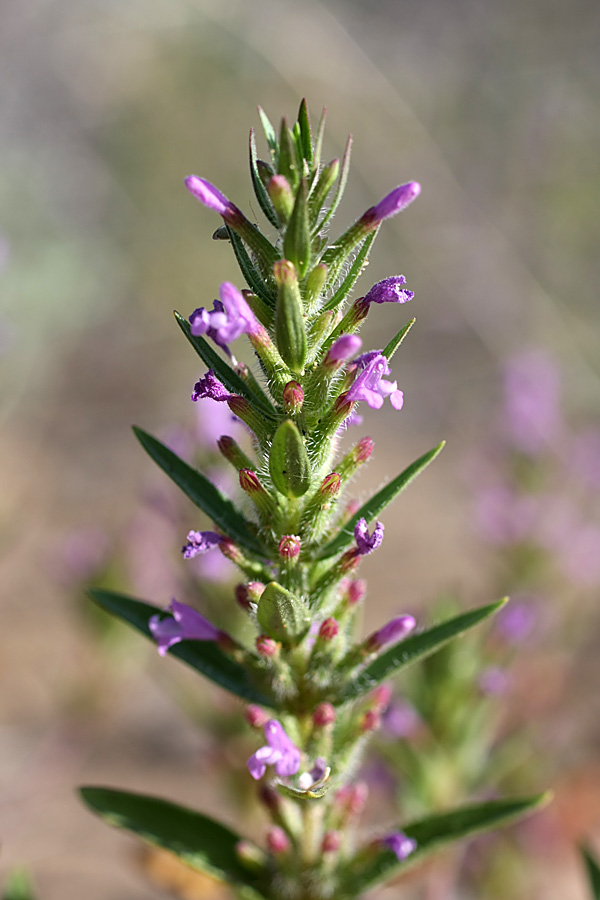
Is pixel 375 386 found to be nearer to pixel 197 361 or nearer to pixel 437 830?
pixel 437 830

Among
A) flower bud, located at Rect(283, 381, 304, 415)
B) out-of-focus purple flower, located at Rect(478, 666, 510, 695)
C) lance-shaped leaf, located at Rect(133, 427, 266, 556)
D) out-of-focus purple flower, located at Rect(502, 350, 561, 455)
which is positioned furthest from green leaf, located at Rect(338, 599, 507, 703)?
out-of-focus purple flower, located at Rect(502, 350, 561, 455)

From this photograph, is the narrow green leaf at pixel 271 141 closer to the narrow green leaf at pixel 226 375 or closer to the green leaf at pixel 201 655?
the narrow green leaf at pixel 226 375

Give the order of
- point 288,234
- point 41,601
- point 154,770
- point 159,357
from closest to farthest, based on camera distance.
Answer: point 288,234
point 154,770
point 41,601
point 159,357

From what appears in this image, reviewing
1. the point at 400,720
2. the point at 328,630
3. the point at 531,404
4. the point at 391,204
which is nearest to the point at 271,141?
the point at 391,204

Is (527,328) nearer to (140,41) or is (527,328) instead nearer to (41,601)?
(41,601)

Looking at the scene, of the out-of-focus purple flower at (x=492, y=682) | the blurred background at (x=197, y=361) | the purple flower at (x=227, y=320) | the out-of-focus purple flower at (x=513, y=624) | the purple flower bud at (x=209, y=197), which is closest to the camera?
the purple flower at (x=227, y=320)

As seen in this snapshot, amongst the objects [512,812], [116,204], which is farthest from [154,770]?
[116,204]

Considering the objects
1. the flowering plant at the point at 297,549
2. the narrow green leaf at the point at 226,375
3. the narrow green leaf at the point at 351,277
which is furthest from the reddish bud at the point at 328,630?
the narrow green leaf at the point at 351,277

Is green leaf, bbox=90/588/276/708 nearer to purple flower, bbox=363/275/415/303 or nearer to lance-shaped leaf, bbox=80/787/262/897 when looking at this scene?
lance-shaped leaf, bbox=80/787/262/897
